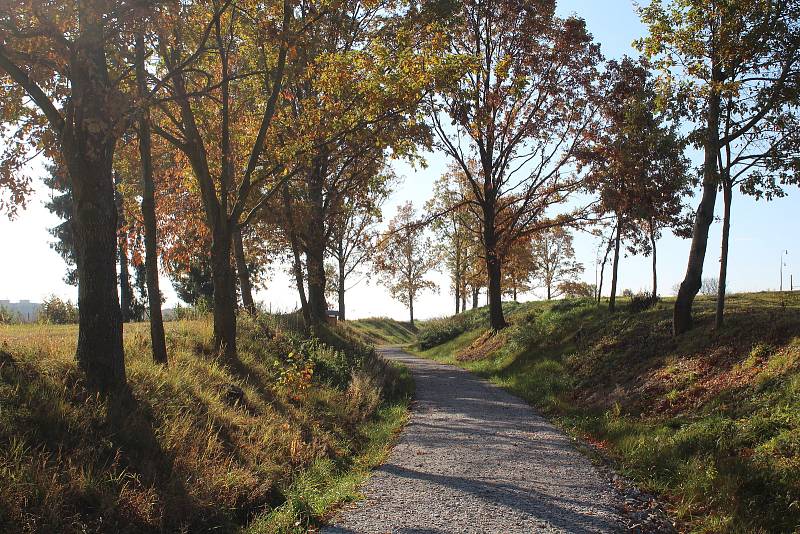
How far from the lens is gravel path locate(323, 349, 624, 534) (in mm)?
6141

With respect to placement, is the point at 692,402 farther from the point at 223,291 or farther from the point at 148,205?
the point at 148,205

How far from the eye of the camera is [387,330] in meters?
59.7

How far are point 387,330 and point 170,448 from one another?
5279 cm

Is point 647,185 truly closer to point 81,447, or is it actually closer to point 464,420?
point 464,420

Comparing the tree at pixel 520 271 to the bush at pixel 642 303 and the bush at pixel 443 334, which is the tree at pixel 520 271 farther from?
the bush at pixel 642 303

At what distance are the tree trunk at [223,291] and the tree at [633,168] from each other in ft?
34.4

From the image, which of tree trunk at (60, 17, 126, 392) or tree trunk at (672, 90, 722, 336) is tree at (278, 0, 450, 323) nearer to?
tree trunk at (60, 17, 126, 392)

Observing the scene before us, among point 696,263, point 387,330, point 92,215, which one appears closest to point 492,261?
point 696,263

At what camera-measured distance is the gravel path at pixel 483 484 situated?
6141mm

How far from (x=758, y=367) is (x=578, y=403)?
13.6 feet

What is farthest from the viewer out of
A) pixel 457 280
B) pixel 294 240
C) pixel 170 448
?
pixel 457 280

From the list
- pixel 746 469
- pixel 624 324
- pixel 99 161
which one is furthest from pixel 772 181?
pixel 99 161

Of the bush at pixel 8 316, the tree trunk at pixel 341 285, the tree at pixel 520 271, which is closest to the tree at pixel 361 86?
the bush at pixel 8 316

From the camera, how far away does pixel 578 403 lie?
13297 mm
